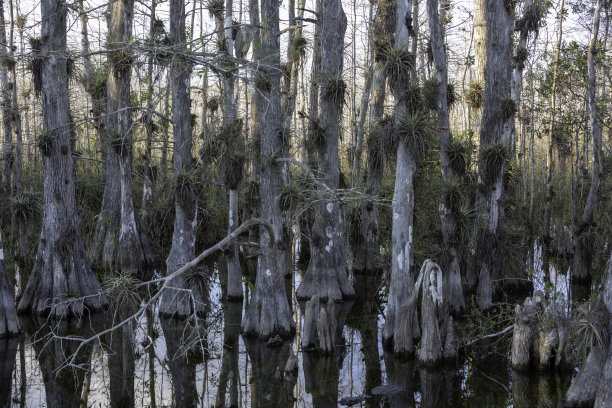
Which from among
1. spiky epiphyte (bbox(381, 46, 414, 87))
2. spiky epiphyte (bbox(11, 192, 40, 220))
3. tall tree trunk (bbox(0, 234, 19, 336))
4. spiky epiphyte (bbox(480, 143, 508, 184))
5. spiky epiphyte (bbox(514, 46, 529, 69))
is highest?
spiky epiphyte (bbox(514, 46, 529, 69))

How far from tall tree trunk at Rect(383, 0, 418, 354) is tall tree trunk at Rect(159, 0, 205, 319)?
397 cm

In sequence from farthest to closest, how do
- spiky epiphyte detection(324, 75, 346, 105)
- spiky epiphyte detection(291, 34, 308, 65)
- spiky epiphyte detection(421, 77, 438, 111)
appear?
spiky epiphyte detection(291, 34, 308, 65) → spiky epiphyte detection(324, 75, 346, 105) → spiky epiphyte detection(421, 77, 438, 111)

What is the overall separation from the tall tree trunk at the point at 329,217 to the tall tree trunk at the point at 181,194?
3.14 metres

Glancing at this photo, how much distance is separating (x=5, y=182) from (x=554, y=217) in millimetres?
20112

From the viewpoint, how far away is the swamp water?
9.67m

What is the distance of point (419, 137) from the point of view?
11.4m

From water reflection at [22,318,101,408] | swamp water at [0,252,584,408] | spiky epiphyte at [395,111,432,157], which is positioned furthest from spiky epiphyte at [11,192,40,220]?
spiky epiphyte at [395,111,432,157]

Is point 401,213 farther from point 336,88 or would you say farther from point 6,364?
point 6,364

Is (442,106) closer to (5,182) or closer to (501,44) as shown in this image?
(501,44)

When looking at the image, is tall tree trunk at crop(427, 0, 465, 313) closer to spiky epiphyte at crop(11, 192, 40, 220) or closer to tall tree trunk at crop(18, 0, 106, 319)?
tall tree trunk at crop(18, 0, 106, 319)

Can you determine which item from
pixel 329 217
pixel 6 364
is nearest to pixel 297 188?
pixel 329 217

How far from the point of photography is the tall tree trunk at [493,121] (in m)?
14.7

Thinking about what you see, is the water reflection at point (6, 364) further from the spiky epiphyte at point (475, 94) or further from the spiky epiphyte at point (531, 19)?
the spiky epiphyte at point (531, 19)

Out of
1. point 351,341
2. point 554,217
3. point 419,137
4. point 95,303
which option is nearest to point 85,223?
point 95,303
